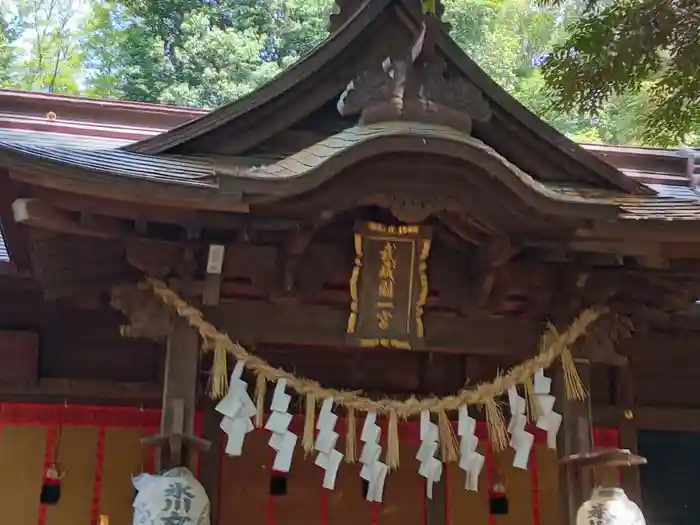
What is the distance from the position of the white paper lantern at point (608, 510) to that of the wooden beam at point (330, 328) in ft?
3.06

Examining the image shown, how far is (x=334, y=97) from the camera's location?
5266 mm

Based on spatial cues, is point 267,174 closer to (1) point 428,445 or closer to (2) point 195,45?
(1) point 428,445

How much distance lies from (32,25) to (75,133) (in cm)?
1323

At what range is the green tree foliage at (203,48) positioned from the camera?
1773 cm

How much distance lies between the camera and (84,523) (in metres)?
5.12

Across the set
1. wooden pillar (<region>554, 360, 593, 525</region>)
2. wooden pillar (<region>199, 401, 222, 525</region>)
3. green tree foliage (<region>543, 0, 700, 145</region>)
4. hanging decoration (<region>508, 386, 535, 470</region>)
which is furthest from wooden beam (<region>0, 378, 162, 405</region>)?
green tree foliage (<region>543, 0, 700, 145</region>)

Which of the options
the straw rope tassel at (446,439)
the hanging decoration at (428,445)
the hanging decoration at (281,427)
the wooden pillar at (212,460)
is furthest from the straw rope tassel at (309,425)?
the wooden pillar at (212,460)

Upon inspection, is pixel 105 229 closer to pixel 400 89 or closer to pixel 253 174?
pixel 253 174

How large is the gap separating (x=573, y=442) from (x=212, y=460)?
2.40m

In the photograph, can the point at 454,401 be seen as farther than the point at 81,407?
No

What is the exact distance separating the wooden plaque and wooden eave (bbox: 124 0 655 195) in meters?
1.19

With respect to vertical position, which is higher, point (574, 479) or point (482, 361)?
point (482, 361)

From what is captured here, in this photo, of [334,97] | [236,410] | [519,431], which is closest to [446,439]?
[519,431]

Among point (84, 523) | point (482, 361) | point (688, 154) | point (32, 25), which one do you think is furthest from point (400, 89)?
point (32, 25)
